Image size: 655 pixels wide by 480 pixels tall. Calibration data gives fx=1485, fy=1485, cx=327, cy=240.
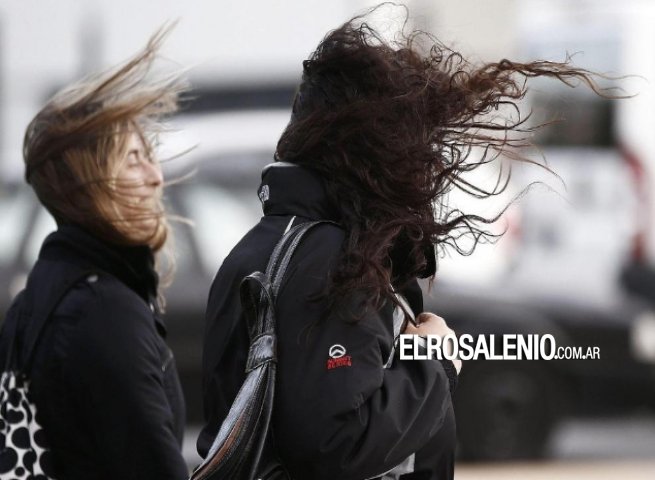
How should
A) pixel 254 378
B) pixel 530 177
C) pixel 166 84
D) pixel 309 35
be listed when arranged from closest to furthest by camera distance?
pixel 254 378 < pixel 166 84 < pixel 530 177 < pixel 309 35

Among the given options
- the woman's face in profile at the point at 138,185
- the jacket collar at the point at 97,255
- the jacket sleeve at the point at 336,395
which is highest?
the woman's face in profile at the point at 138,185

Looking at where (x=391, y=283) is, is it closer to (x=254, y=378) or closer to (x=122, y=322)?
(x=254, y=378)

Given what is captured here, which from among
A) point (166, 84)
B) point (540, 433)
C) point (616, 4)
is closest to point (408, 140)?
point (166, 84)

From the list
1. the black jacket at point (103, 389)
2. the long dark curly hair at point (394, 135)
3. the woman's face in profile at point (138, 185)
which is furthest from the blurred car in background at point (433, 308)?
the long dark curly hair at point (394, 135)

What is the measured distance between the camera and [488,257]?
9.09m

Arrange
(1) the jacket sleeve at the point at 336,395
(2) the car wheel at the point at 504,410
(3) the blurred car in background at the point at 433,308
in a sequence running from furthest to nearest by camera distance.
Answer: (2) the car wheel at the point at 504,410 → (3) the blurred car in background at the point at 433,308 → (1) the jacket sleeve at the point at 336,395

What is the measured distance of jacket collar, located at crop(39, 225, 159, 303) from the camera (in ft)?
10.6

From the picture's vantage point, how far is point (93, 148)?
10.9ft

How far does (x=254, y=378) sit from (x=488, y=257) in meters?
6.78

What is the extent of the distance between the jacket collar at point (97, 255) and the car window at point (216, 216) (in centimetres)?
445

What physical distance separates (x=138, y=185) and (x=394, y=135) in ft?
3.31

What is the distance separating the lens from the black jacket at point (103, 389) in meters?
3.00

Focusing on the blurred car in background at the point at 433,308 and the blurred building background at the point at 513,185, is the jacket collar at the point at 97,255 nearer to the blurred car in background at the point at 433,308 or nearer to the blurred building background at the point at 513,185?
the blurred building background at the point at 513,185

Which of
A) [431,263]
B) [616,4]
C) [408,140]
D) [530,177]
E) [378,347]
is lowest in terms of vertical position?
[378,347]
